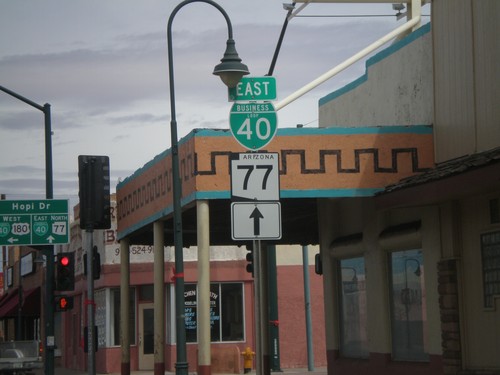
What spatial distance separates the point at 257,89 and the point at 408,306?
24.5 feet

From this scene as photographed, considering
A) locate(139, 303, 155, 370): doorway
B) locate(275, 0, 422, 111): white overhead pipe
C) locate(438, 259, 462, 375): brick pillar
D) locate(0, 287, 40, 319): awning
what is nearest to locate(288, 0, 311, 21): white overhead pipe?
locate(275, 0, 422, 111): white overhead pipe

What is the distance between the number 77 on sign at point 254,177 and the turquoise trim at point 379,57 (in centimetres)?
824

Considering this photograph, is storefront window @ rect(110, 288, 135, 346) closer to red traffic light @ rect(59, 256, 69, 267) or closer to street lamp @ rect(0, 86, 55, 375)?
street lamp @ rect(0, 86, 55, 375)

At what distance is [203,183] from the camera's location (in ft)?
62.1

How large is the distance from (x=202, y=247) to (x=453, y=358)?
4.62 metres

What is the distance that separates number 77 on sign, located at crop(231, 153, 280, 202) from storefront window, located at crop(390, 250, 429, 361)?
7.31m

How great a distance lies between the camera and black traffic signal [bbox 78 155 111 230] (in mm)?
22719

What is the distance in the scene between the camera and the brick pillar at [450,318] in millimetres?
17609

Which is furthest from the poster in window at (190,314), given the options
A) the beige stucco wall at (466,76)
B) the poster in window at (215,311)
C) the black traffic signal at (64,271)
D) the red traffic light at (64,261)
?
the beige stucco wall at (466,76)

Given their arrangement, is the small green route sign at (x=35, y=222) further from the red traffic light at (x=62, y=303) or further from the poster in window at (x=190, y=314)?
the poster in window at (x=190, y=314)

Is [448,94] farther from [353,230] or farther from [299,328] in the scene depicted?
[299,328]

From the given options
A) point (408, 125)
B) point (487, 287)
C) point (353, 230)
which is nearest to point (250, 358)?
point (353, 230)

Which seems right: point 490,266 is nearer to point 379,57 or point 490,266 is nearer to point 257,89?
point 257,89

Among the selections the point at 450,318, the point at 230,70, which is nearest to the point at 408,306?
the point at 450,318
